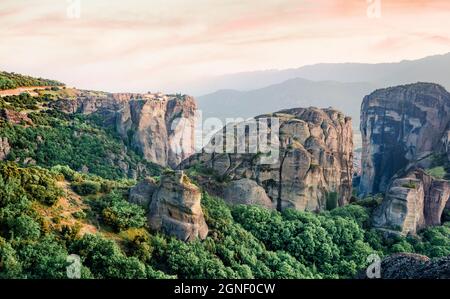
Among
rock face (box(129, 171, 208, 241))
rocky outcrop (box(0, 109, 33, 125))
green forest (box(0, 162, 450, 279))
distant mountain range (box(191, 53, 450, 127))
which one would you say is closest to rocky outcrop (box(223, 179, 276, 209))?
green forest (box(0, 162, 450, 279))

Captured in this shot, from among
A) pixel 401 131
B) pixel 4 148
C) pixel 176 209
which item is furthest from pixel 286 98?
pixel 176 209

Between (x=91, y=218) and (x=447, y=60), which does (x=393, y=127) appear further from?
(x=91, y=218)

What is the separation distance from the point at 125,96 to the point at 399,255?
195 feet

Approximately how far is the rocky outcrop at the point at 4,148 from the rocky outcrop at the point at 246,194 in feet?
61.9

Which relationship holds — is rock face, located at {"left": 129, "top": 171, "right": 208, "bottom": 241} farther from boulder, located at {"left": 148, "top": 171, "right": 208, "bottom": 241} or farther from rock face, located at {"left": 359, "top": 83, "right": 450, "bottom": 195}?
rock face, located at {"left": 359, "top": 83, "right": 450, "bottom": 195}

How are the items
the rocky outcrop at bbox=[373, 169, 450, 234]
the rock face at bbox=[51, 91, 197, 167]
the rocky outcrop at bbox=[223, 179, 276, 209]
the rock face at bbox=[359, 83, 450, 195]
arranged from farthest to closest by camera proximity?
the rock face at bbox=[51, 91, 197, 167] → the rock face at bbox=[359, 83, 450, 195] → the rocky outcrop at bbox=[373, 169, 450, 234] → the rocky outcrop at bbox=[223, 179, 276, 209]

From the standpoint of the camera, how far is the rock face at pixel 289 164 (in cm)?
2864

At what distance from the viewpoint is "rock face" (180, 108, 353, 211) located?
1128 inches

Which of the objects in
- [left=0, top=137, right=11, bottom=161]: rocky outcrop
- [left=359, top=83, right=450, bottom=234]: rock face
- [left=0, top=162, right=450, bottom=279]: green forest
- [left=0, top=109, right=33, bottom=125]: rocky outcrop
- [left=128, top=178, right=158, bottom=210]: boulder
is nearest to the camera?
[left=0, top=162, right=450, bottom=279]: green forest

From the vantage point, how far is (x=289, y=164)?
29.1 meters

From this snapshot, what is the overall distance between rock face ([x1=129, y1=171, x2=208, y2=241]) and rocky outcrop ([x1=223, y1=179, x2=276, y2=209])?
668cm

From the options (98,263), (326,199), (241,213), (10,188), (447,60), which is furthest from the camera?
(447,60)

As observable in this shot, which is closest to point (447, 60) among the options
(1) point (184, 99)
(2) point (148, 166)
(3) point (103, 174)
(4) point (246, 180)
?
(1) point (184, 99)

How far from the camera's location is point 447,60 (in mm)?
88125
